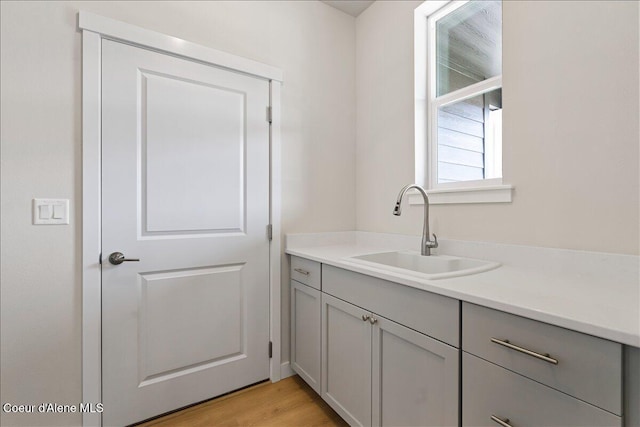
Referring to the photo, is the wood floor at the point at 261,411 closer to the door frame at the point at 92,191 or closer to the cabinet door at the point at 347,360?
the cabinet door at the point at 347,360

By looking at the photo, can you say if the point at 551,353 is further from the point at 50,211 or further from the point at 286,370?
the point at 50,211

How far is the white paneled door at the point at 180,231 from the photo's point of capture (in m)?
1.46

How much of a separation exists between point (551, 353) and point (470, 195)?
3.04 feet

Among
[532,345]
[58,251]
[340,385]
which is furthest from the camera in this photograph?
[340,385]

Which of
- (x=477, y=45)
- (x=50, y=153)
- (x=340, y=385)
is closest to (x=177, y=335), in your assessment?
(x=340, y=385)

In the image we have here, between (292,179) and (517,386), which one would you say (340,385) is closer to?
(517,386)

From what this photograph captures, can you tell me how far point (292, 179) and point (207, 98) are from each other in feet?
2.37

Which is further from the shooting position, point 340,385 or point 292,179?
point 292,179

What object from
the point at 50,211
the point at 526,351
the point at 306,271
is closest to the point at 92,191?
the point at 50,211

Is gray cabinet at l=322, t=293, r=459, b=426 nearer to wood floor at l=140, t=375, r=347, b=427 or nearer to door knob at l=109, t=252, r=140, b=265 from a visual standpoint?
wood floor at l=140, t=375, r=347, b=427

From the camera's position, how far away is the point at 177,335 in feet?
5.30

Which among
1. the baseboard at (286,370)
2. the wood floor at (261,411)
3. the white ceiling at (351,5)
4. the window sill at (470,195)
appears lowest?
the wood floor at (261,411)

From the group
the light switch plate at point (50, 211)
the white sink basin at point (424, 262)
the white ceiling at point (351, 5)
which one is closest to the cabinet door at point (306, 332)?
the white sink basin at point (424, 262)

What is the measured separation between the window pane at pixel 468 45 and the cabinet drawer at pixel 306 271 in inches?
53.7
